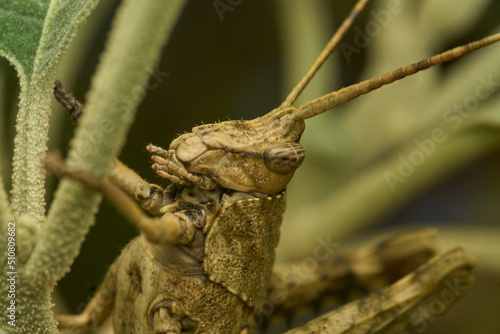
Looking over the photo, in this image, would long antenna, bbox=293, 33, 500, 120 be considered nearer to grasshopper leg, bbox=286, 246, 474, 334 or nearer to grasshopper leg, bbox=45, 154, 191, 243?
grasshopper leg, bbox=45, 154, 191, 243

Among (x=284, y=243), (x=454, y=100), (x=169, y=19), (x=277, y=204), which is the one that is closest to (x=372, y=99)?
(x=454, y=100)

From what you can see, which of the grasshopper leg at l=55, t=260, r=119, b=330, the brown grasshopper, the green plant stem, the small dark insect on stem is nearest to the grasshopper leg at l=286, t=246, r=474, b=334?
the brown grasshopper

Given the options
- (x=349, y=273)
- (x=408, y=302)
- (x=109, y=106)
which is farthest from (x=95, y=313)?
(x=109, y=106)

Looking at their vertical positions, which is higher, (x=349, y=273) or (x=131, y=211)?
(x=349, y=273)

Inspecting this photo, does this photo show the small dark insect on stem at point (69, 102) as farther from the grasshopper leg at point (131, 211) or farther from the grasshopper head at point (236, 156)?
the grasshopper leg at point (131, 211)

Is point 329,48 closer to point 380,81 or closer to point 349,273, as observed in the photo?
point 380,81
